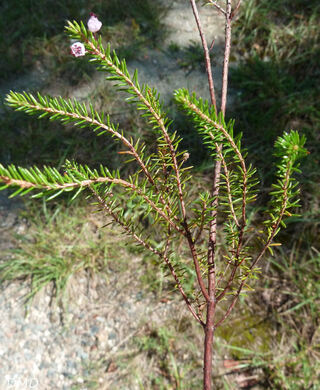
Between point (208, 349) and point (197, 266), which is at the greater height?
point (197, 266)

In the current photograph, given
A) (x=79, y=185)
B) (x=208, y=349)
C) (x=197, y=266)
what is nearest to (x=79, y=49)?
(x=79, y=185)

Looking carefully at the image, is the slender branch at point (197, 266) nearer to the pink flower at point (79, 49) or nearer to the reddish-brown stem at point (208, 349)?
the reddish-brown stem at point (208, 349)

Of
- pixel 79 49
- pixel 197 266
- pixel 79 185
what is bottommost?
pixel 197 266

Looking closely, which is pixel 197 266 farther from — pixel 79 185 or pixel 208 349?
pixel 79 185

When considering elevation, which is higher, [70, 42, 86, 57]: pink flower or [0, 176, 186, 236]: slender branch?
[70, 42, 86, 57]: pink flower

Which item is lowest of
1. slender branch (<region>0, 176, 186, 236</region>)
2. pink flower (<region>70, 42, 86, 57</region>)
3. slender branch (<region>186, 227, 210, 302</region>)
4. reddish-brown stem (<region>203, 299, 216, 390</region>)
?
reddish-brown stem (<region>203, 299, 216, 390</region>)

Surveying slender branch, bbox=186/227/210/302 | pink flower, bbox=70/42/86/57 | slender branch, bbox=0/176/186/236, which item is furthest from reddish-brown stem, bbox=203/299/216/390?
pink flower, bbox=70/42/86/57

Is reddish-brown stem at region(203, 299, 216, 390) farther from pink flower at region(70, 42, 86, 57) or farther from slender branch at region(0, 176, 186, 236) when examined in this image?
pink flower at region(70, 42, 86, 57)

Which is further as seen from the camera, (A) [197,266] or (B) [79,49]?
(A) [197,266]

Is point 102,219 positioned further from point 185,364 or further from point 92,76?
point 92,76

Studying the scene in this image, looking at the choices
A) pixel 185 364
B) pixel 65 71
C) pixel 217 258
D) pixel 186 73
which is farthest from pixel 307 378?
pixel 65 71

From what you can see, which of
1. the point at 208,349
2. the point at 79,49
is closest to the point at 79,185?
the point at 79,49

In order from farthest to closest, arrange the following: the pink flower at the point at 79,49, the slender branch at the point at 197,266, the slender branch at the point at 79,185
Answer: the slender branch at the point at 197,266, the pink flower at the point at 79,49, the slender branch at the point at 79,185

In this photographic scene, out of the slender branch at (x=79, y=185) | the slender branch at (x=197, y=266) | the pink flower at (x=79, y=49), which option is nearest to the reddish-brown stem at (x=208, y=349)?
the slender branch at (x=197, y=266)
